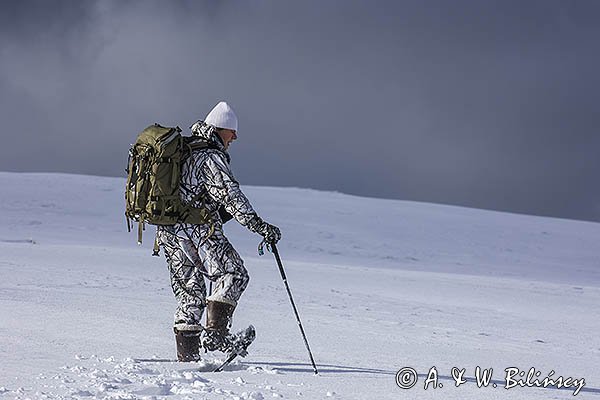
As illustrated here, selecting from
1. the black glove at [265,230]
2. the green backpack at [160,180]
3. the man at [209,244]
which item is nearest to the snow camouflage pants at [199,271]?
the man at [209,244]

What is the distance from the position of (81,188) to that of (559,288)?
1680 cm

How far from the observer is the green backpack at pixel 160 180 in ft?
16.6

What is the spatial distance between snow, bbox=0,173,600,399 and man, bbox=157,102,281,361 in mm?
217

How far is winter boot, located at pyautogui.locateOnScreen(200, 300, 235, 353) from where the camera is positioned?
523 centimetres

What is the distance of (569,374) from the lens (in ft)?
20.4

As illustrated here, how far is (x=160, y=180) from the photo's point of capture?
5074 mm

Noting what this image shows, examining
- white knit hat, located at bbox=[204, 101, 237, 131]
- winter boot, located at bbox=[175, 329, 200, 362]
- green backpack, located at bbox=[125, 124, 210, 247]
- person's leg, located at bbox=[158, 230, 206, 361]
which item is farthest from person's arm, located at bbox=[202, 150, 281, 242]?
winter boot, located at bbox=[175, 329, 200, 362]

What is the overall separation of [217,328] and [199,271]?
40 cm

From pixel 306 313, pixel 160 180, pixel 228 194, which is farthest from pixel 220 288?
pixel 306 313

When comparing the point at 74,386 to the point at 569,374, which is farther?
the point at 569,374

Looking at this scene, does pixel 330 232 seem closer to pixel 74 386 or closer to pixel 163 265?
pixel 163 265

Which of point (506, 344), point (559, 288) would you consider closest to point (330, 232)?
point (559, 288)

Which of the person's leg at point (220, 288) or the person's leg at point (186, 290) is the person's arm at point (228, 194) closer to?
the person's leg at point (220, 288)

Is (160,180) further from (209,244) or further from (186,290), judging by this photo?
(186,290)
